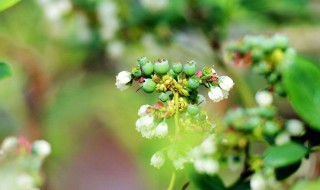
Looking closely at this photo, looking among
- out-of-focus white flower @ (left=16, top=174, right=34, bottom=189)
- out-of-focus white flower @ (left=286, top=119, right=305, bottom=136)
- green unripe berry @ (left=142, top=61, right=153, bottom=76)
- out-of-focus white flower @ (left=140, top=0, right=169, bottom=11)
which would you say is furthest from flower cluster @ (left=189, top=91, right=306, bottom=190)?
out-of-focus white flower @ (left=140, top=0, right=169, bottom=11)

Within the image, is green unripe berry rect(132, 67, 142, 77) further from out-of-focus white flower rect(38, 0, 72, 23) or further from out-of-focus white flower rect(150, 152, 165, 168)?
out-of-focus white flower rect(38, 0, 72, 23)

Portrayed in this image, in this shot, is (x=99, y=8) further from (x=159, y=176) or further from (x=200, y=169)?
(x=200, y=169)

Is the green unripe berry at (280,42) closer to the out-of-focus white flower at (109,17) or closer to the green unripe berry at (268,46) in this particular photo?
the green unripe berry at (268,46)

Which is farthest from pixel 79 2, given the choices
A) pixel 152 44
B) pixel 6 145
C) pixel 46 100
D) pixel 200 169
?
pixel 200 169

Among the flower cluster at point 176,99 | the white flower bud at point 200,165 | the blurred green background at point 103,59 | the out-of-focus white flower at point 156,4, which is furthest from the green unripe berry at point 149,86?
the out-of-focus white flower at point 156,4

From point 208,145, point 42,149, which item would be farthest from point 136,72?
point 42,149
